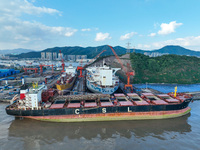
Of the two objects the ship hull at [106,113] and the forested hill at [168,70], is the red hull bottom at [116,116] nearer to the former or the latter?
the ship hull at [106,113]

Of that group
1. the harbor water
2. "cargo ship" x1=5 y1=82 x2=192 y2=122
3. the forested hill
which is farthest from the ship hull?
the forested hill

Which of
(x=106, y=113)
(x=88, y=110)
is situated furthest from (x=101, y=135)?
(x=88, y=110)

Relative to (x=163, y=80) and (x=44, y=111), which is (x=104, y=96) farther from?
(x=163, y=80)

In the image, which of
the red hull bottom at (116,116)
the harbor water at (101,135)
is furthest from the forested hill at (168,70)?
the harbor water at (101,135)

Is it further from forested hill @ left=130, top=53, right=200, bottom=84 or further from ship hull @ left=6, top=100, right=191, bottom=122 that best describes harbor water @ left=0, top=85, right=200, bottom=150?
forested hill @ left=130, top=53, right=200, bottom=84

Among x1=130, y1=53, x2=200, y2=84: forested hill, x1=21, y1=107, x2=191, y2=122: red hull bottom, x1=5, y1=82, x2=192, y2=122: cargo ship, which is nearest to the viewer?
x1=5, y1=82, x2=192, y2=122: cargo ship

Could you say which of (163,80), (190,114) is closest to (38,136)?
(190,114)
